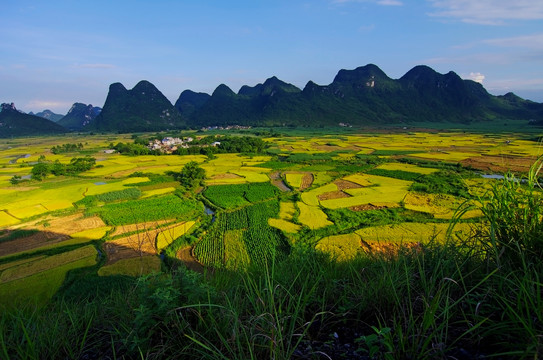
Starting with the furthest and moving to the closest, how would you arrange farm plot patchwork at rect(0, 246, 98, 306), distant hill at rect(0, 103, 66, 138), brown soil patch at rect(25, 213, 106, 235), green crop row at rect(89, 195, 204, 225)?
1. distant hill at rect(0, 103, 66, 138)
2. green crop row at rect(89, 195, 204, 225)
3. brown soil patch at rect(25, 213, 106, 235)
4. farm plot patchwork at rect(0, 246, 98, 306)

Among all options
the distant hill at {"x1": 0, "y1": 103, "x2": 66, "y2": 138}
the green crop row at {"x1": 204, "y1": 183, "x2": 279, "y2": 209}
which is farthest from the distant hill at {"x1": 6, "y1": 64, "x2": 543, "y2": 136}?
the green crop row at {"x1": 204, "y1": 183, "x2": 279, "y2": 209}

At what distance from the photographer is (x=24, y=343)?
2084 mm

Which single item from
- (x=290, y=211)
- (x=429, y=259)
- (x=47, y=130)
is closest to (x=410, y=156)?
(x=290, y=211)

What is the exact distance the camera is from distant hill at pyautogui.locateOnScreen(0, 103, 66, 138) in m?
110

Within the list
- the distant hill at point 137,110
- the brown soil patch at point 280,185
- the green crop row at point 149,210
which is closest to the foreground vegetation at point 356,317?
the green crop row at point 149,210

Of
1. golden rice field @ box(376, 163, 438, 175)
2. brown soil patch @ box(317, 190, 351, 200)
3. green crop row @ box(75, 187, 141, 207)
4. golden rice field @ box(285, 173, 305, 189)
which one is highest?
golden rice field @ box(376, 163, 438, 175)

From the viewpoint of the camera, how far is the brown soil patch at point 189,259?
12336 mm

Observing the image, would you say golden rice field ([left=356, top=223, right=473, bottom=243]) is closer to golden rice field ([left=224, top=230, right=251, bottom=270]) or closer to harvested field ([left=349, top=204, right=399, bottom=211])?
harvested field ([left=349, top=204, right=399, bottom=211])

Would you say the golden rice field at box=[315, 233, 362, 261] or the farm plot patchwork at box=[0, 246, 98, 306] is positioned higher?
the golden rice field at box=[315, 233, 362, 261]

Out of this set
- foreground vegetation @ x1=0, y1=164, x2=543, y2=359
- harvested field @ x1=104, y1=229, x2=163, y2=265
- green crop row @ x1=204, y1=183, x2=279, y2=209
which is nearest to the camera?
foreground vegetation @ x1=0, y1=164, x2=543, y2=359

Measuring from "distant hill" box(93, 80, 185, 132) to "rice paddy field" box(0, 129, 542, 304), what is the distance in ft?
325

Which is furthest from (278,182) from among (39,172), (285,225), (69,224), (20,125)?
(20,125)

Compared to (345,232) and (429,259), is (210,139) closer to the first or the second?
(345,232)

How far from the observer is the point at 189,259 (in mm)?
13328
